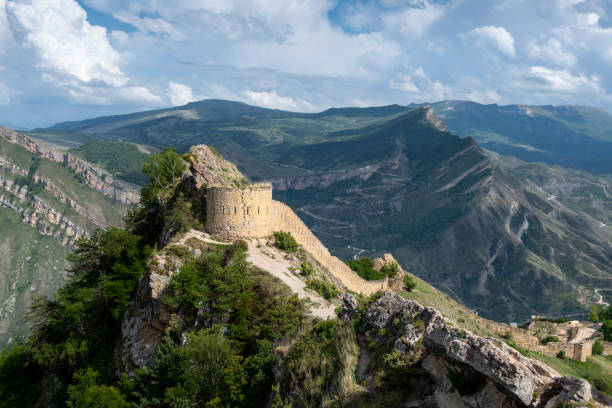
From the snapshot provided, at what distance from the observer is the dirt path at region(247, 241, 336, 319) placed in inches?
956

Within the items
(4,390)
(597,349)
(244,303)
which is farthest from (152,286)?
(597,349)

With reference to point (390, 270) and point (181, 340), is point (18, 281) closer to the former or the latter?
point (390, 270)

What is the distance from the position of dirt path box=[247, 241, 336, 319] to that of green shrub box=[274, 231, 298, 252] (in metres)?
0.89

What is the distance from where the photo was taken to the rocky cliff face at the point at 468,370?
10.1m

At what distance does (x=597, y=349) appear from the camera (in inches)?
1558

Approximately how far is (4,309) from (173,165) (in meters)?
167

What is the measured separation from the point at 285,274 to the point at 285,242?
545cm

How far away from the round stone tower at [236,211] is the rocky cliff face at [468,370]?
63.7 ft

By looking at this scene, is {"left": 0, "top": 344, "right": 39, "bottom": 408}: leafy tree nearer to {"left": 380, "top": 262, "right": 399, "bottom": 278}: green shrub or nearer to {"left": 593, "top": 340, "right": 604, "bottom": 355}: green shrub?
{"left": 380, "top": 262, "right": 399, "bottom": 278}: green shrub

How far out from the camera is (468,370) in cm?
1143

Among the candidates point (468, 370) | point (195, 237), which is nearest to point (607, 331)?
point (195, 237)

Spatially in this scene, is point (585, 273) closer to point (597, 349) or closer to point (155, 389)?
point (597, 349)

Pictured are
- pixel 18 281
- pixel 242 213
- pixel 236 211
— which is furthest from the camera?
pixel 18 281

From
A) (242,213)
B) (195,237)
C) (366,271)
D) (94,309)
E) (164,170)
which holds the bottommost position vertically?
(94,309)
